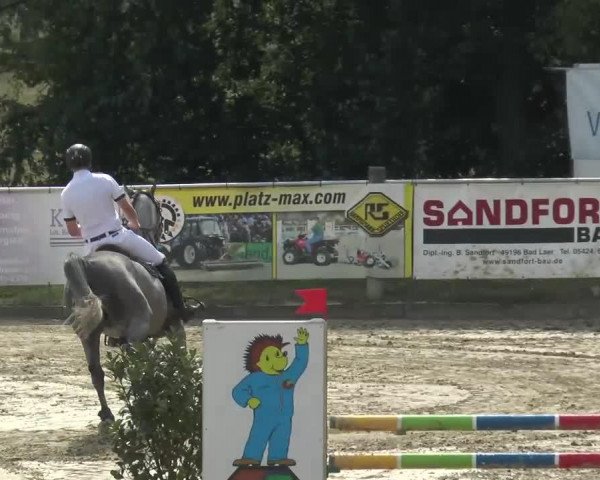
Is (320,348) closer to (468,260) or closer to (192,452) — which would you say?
(192,452)

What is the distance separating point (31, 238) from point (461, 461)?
1279 centimetres

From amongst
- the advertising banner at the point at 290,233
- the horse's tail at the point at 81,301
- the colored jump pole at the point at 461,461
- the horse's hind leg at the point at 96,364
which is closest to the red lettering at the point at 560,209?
the advertising banner at the point at 290,233

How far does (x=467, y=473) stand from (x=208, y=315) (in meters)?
10.2

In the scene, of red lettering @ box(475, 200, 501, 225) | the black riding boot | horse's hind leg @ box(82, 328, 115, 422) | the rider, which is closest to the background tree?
red lettering @ box(475, 200, 501, 225)

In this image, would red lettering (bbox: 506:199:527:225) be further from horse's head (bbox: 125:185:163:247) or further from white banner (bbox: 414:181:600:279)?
horse's head (bbox: 125:185:163:247)

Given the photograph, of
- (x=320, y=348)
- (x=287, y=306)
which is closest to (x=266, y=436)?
(x=320, y=348)

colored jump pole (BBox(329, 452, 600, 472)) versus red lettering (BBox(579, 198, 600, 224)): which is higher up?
red lettering (BBox(579, 198, 600, 224))

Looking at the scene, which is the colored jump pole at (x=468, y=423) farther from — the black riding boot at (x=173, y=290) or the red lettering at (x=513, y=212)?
the red lettering at (x=513, y=212)

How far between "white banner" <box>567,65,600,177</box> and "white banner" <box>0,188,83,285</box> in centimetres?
733

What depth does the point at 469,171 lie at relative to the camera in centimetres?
2614

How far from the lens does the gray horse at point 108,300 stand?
34.5 feet

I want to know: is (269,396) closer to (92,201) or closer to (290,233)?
(92,201)

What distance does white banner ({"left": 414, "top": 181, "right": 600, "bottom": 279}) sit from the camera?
1862 centimetres

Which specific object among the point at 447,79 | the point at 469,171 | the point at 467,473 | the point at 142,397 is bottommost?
the point at 467,473
